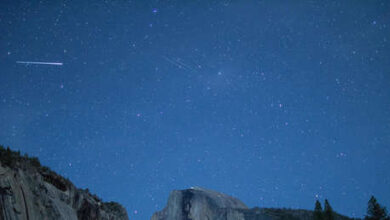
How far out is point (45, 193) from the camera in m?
21.5

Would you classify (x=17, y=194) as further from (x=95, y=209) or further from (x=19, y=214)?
(x=95, y=209)

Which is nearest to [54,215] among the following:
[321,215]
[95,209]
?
[95,209]

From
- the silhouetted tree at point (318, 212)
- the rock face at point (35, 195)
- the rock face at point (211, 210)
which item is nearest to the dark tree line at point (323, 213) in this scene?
the silhouetted tree at point (318, 212)

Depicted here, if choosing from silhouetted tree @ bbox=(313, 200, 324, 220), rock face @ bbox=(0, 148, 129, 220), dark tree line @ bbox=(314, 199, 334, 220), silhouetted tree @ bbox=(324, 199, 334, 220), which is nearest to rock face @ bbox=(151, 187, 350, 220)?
silhouetted tree @ bbox=(324, 199, 334, 220)

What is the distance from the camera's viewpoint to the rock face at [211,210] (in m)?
97.4

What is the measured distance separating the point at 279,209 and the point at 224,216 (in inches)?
763

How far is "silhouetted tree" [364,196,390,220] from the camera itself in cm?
6431

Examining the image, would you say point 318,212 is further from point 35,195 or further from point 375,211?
point 35,195

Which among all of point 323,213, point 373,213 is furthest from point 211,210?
point 373,213

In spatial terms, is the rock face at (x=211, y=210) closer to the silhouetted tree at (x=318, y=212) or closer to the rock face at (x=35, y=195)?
the silhouetted tree at (x=318, y=212)

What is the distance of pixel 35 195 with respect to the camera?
20.0 metres

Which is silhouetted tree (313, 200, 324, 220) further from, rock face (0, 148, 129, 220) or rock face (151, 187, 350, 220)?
rock face (0, 148, 129, 220)

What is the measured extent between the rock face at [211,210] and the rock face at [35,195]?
3166 inches

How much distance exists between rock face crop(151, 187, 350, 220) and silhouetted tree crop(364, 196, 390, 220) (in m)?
30.4
